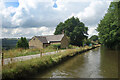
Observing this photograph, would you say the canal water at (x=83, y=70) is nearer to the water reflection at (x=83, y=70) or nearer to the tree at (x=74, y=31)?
the water reflection at (x=83, y=70)

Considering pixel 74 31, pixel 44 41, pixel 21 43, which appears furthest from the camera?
pixel 74 31

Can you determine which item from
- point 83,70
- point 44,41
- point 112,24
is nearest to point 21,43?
point 44,41

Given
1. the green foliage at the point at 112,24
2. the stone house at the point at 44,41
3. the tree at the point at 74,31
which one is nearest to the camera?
the green foliage at the point at 112,24

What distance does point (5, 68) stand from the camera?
5.57 m

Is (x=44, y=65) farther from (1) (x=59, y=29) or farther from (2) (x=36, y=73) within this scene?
(1) (x=59, y=29)

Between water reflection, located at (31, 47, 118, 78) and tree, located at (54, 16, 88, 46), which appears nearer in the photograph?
water reflection, located at (31, 47, 118, 78)

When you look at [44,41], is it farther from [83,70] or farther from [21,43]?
[83,70]

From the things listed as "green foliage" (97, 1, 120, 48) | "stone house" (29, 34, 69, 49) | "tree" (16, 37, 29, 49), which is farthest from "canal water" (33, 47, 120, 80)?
"stone house" (29, 34, 69, 49)

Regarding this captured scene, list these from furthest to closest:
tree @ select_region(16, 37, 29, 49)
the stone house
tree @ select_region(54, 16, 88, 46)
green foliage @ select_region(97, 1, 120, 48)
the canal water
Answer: tree @ select_region(54, 16, 88, 46) < the stone house < tree @ select_region(16, 37, 29, 49) < green foliage @ select_region(97, 1, 120, 48) < the canal water

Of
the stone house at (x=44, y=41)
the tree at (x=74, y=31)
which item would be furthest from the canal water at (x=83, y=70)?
the tree at (x=74, y=31)

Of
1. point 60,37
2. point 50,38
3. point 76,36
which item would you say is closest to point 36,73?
point 60,37

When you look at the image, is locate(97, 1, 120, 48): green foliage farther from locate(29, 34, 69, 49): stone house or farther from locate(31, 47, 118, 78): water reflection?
locate(29, 34, 69, 49): stone house

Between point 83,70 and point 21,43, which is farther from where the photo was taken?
point 21,43

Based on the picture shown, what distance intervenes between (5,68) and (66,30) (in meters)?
35.6
